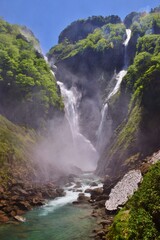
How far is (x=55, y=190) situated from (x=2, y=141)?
1276 cm

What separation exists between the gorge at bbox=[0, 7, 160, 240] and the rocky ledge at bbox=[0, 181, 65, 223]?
0.14 metres

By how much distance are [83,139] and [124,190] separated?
64.1m

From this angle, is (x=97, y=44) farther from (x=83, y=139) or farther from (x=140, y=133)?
(x=140, y=133)

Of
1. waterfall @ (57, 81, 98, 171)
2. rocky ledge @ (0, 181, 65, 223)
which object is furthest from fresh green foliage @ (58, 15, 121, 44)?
rocky ledge @ (0, 181, 65, 223)

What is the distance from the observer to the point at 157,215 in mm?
21359

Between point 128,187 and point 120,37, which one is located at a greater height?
point 120,37

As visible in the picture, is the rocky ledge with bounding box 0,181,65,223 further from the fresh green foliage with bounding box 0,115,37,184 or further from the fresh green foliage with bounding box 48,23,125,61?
the fresh green foliage with bounding box 48,23,125,61

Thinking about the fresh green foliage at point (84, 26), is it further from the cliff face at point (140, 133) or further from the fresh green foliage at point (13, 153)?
the fresh green foliage at point (13, 153)

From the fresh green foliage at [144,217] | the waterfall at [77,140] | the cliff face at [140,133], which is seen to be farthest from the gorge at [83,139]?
the waterfall at [77,140]

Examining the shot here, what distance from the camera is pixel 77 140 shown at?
10000 centimetres

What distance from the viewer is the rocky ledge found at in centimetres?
3525

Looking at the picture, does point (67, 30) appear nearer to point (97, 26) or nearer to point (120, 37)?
point (97, 26)

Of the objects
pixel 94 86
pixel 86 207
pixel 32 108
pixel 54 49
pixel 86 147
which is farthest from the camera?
pixel 54 49

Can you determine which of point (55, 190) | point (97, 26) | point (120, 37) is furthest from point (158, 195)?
point (97, 26)
